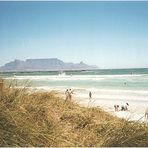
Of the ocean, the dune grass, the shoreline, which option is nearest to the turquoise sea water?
the ocean

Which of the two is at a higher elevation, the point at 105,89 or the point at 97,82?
the point at 97,82

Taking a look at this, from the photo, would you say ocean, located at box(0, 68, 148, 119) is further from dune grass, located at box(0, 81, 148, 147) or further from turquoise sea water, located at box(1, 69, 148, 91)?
dune grass, located at box(0, 81, 148, 147)

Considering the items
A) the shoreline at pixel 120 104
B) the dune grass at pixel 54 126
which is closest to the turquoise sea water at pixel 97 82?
the shoreline at pixel 120 104

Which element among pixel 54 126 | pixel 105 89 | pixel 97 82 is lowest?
pixel 105 89

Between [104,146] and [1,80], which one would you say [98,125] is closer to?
[104,146]

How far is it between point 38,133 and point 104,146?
747mm

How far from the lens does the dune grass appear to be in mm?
3420

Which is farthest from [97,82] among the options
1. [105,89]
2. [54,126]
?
[54,126]

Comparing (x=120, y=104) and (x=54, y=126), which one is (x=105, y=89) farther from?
(x=54, y=126)

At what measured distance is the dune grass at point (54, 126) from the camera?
11.2 ft

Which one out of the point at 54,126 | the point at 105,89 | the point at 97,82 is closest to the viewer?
the point at 54,126

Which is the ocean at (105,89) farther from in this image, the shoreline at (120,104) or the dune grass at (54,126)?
the dune grass at (54,126)

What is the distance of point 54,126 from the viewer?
390 centimetres

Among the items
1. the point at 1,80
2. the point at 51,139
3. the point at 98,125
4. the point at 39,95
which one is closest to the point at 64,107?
the point at 39,95
